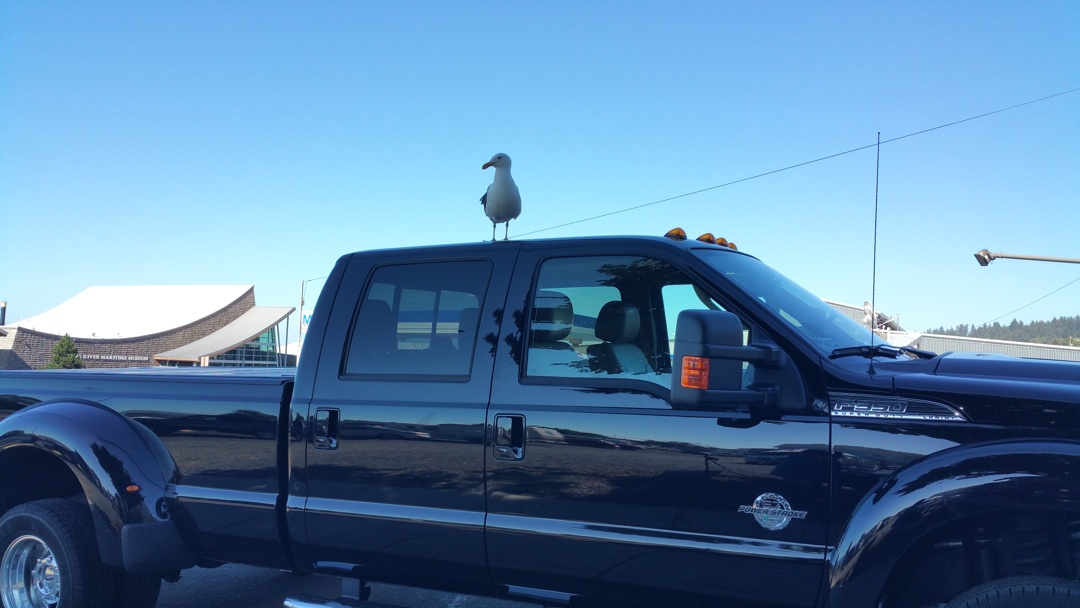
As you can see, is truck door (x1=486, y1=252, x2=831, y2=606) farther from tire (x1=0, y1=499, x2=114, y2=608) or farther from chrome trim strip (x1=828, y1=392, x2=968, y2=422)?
tire (x1=0, y1=499, x2=114, y2=608)

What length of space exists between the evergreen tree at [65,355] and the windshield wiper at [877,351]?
143 ft

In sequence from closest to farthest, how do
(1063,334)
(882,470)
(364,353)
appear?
(882,470) → (364,353) → (1063,334)

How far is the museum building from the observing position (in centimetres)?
4600

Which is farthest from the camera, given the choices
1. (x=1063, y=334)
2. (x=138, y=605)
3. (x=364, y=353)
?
(x=1063, y=334)

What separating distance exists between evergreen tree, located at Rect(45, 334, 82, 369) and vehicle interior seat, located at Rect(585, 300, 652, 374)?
1694 inches

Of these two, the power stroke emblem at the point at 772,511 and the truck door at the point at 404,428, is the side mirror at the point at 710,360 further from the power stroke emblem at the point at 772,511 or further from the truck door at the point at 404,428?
the truck door at the point at 404,428

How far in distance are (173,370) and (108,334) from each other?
54.8 m

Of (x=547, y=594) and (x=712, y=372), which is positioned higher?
(x=712, y=372)

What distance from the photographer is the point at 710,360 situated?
2789mm

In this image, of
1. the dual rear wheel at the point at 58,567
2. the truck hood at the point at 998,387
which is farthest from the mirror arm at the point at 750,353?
the dual rear wheel at the point at 58,567

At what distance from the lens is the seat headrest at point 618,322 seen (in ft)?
11.3

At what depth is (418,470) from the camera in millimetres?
3504

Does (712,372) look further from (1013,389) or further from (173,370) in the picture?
(173,370)

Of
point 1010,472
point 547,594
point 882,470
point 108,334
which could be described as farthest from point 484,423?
point 108,334
